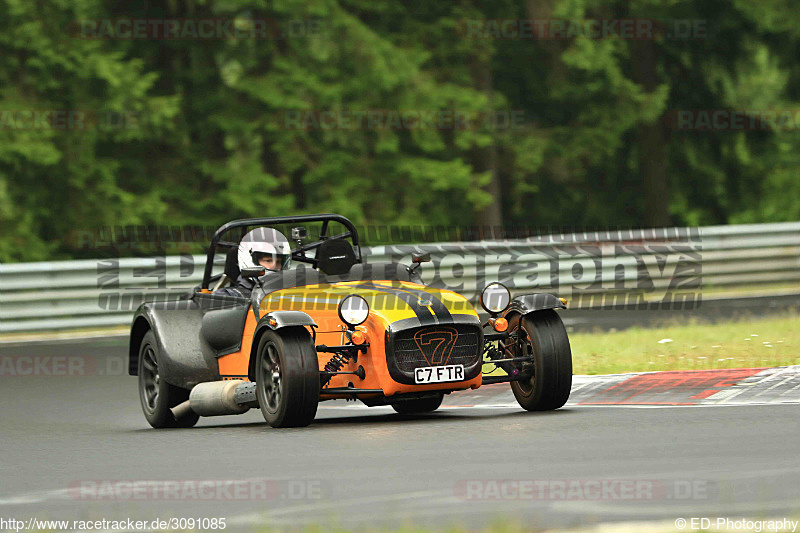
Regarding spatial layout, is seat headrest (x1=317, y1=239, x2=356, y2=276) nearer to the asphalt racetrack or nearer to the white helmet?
the white helmet

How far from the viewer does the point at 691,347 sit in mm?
15711

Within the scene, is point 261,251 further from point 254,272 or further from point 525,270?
point 525,270

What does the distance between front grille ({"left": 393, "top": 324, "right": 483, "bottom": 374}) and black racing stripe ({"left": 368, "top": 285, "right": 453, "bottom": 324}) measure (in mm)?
64

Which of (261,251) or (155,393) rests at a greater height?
(261,251)

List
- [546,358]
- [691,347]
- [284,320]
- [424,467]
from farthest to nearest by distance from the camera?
[691,347]
[546,358]
[284,320]
[424,467]

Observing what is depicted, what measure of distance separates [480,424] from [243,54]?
1874 cm

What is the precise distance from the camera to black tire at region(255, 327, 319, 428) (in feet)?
35.7

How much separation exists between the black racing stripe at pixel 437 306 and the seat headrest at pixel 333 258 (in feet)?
3.59

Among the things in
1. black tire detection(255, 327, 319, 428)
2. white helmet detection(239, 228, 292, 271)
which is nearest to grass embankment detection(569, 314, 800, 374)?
white helmet detection(239, 228, 292, 271)

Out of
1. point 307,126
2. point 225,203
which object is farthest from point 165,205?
point 307,126

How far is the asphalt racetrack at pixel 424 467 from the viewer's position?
7.50 m

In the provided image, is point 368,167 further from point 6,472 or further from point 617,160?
point 6,472

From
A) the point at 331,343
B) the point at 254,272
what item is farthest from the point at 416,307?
the point at 254,272

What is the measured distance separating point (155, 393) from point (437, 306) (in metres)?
3.04
